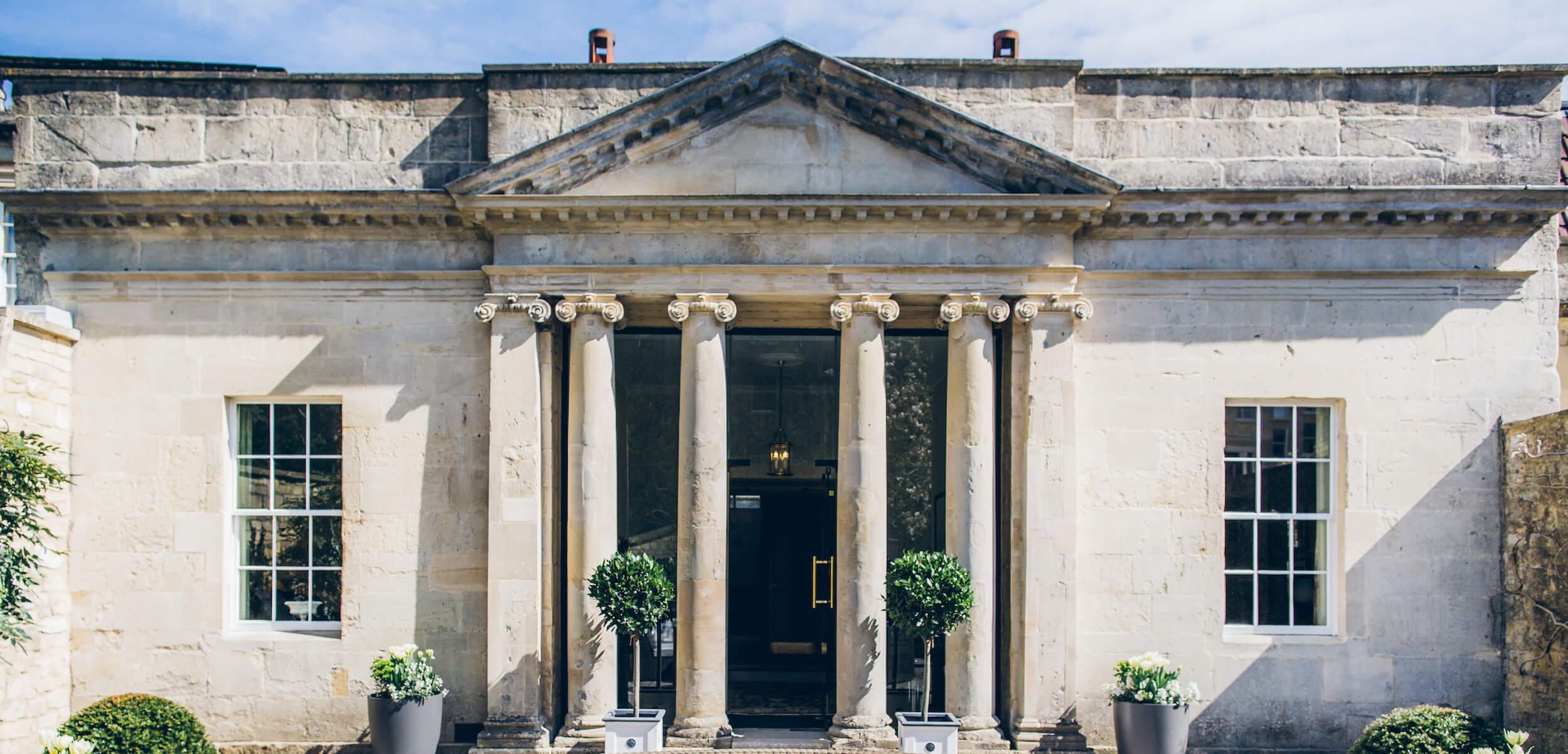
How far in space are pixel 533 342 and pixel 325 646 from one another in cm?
399

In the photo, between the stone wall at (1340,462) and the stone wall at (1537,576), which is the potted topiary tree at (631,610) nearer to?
the stone wall at (1340,462)

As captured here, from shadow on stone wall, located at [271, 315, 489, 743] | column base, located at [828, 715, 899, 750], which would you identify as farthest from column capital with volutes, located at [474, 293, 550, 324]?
column base, located at [828, 715, 899, 750]

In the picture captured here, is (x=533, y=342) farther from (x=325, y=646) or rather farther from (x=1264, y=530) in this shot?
(x=1264, y=530)

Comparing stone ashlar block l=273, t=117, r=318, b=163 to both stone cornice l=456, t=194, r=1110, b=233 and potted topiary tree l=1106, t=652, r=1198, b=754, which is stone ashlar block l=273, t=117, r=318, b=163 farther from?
potted topiary tree l=1106, t=652, r=1198, b=754

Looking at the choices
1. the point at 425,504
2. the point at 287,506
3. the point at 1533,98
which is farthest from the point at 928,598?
the point at 1533,98

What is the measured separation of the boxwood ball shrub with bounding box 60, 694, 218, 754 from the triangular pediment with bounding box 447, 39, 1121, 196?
5743 millimetres

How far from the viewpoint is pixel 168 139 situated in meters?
A: 11.7

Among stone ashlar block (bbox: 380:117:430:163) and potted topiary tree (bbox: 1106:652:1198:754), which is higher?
stone ashlar block (bbox: 380:117:430:163)

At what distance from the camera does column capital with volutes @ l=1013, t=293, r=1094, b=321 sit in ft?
36.4

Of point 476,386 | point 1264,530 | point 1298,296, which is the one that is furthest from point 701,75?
point 1264,530

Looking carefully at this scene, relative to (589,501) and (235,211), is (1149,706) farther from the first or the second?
(235,211)

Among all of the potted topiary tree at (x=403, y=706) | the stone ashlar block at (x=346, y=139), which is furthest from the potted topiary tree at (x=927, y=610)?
the stone ashlar block at (x=346, y=139)

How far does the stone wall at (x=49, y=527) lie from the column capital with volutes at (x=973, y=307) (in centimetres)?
909

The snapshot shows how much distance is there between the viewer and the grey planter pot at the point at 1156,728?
33.0 feet
